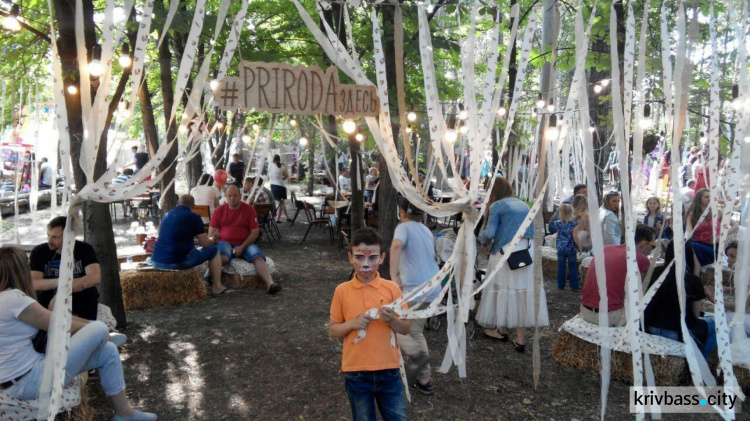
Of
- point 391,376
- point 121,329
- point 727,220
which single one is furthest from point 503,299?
point 121,329

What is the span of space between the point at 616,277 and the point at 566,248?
300 centimetres

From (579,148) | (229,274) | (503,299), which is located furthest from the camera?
(579,148)

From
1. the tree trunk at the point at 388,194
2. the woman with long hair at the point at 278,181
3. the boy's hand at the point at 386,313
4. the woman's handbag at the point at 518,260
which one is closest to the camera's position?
the boy's hand at the point at 386,313

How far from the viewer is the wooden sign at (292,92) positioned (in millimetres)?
3146

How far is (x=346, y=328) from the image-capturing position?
261 cm

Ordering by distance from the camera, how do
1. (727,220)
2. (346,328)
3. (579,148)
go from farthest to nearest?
(579,148), (727,220), (346,328)

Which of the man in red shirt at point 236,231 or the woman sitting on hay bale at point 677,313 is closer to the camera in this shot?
the woman sitting on hay bale at point 677,313

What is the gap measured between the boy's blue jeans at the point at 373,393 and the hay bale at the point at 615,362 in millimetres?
2429

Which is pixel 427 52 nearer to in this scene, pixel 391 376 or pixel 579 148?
pixel 391 376

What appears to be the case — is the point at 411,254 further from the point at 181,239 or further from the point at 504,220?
the point at 181,239

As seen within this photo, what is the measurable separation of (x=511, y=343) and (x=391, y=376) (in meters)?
2.86

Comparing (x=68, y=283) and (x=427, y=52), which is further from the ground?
(x=427, y=52)

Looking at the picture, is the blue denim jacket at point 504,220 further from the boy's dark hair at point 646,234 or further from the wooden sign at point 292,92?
the wooden sign at point 292,92

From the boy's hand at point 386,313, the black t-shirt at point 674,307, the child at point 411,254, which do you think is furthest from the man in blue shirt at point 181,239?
the black t-shirt at point 674,307
